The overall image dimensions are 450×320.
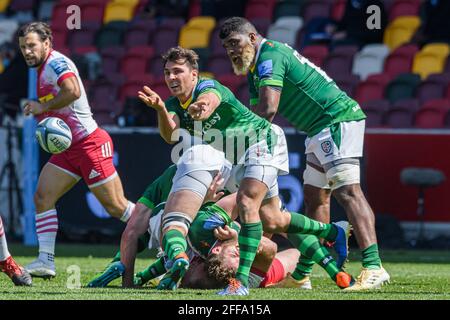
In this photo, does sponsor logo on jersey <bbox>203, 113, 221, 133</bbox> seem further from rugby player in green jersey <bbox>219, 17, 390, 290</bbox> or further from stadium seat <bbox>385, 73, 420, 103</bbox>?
stadium seat <bbox>385, 73, 420, 103</bbox>

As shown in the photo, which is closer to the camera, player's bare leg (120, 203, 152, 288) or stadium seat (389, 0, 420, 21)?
player's bare leg (120, 203, 152, 288)

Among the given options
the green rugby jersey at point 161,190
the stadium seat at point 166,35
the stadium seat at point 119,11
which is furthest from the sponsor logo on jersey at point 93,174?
the stadium seat at point 119,11

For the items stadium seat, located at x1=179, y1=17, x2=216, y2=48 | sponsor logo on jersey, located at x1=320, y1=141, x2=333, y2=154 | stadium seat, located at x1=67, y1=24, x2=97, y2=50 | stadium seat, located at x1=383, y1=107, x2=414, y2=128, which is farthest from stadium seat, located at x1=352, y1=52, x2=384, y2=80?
sponsor logo on jersey, located at x1=320, y1=141, x2=333, y2=154

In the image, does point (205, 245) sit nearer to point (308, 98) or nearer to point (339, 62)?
point (308, 98)

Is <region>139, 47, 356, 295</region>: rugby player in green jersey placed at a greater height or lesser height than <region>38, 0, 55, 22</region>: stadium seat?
lesser

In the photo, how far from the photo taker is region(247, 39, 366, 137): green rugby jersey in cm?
940

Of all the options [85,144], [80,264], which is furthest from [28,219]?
[85,144]

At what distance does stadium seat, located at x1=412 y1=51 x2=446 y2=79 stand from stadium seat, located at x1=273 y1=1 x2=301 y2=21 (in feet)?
8.08

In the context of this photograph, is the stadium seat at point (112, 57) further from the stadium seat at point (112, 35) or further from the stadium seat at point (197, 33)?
the stadium seat at point (197, 33)

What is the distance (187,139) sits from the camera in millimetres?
10312

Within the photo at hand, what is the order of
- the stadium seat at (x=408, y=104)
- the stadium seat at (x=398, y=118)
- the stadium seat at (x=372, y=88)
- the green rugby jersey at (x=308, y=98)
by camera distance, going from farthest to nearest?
the stadium seat at (x=372, y=88) → the stadium seat at (x=408, y=104) → the stadium seat at (x=398, y=118) → the green rugby jersey at (x=308, y=98)

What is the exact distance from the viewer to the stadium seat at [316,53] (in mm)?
16844

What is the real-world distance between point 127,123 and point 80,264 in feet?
12.6

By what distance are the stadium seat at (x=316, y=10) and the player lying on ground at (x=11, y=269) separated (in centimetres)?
994
